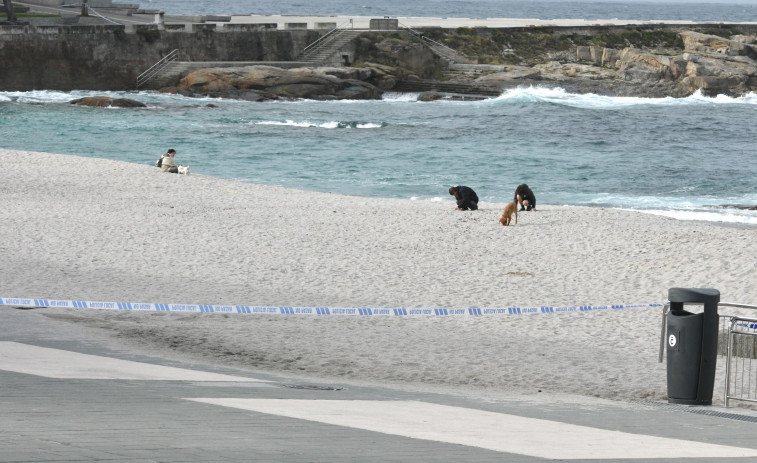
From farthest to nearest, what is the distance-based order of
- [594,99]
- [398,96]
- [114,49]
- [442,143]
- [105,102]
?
[594,99], [398,96], [114,49], [105,102], [442,143]

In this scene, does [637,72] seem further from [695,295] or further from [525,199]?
[695,295]

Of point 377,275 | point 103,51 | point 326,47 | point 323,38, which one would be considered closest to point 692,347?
point 377,275

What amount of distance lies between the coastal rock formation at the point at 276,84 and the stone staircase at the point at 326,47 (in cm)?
184

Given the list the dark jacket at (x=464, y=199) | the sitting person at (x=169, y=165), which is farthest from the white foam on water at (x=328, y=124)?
the dark jacket at (x=464, y=199)

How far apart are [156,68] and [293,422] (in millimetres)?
53619

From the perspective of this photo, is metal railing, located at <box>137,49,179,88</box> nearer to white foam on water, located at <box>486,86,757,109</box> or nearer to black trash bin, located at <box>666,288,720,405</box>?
white foam on water, located at <box>486,86,757,109</box>

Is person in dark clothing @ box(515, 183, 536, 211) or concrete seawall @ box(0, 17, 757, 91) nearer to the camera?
person in dark clothing @ box(515, 183, 536, 211)

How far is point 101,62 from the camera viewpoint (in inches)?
2254

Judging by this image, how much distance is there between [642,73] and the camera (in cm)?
6562

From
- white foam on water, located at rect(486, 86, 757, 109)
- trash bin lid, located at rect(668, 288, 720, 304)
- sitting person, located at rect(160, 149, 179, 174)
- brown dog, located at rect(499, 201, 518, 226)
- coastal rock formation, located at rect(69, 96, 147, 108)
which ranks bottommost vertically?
brown dog, located at rect(499, 201, 518, 226)

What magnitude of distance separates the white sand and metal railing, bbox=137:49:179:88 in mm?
32277

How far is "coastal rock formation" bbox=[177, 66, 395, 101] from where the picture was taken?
187ft

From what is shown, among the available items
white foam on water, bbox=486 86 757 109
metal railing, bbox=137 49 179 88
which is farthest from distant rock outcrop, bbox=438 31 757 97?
metal railing, bbox=137 49 179 88

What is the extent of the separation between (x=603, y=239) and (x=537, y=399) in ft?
33.4
